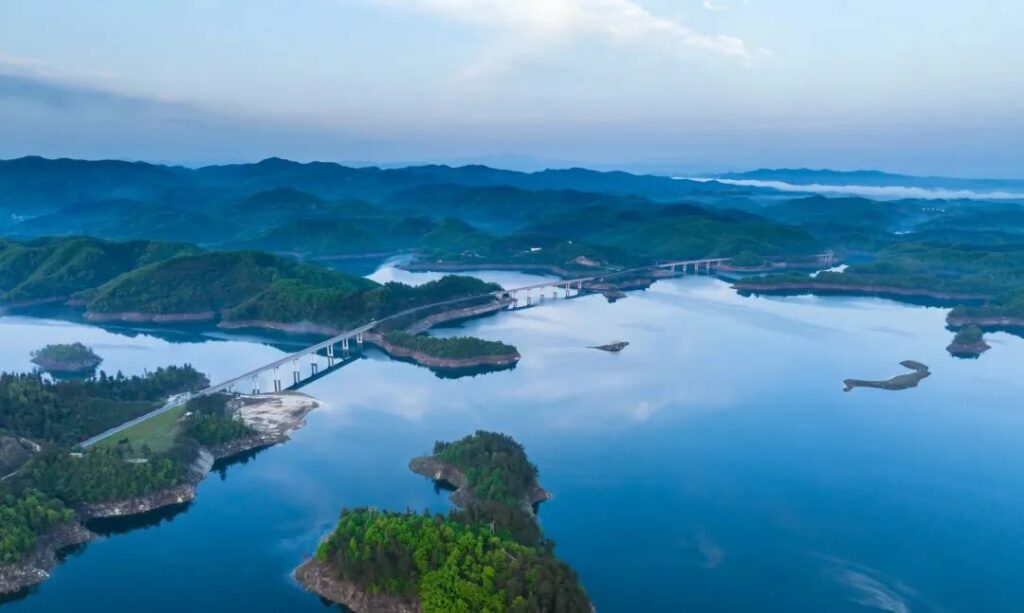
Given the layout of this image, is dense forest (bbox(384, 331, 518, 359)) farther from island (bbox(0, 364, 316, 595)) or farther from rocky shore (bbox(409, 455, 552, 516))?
rocky shore (bbox(409, 455, 552, 516))

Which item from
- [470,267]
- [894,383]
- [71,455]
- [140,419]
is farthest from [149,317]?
[894,383]

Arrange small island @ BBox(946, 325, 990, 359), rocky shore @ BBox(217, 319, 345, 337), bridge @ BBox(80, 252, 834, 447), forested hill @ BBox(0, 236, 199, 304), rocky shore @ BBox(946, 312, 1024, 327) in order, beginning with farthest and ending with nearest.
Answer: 1. forested hill @ BBox(0, 236, 199, 304)
2. rocky shore @ BBox(946, 312, 1024, 327)
3. rocky shore @ BBox(217, 319, 345, 337)
4. small island @ BBox(946, 325, 990, 359)
5. bridge @ BBox(80, 252, 834, 447)

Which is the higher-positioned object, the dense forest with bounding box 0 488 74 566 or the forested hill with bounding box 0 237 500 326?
the forested hill with bounding box 0 237 500 326

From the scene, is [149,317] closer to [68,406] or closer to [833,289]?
[68,406]

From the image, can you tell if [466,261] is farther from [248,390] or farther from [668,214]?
[248,390]

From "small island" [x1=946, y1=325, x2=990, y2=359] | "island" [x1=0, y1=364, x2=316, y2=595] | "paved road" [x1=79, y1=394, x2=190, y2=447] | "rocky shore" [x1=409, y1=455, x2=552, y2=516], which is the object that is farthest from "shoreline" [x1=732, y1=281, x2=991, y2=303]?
"paved road" [x1=79, y1=394, x2=190, y2=447]
